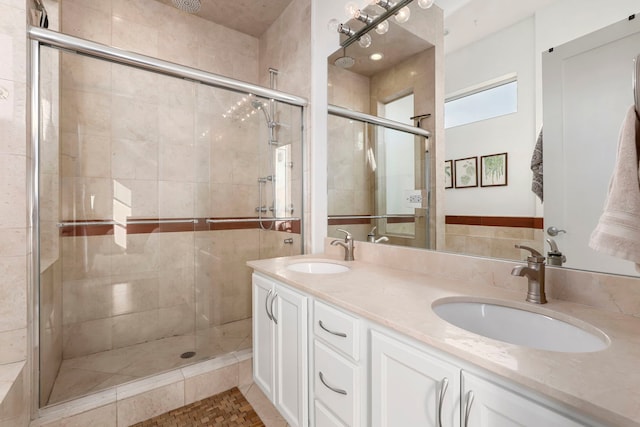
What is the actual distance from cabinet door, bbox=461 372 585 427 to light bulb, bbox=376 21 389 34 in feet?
5.84

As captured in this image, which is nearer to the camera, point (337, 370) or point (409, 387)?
Result: point (409, 387)

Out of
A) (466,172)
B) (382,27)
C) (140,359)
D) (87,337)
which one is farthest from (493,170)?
(87,337)

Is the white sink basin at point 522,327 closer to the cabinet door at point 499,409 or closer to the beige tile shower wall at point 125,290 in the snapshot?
the cabinet door at point 499,409

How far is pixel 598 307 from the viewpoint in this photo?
908 mm

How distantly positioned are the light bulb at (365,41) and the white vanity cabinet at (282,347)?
156 cm

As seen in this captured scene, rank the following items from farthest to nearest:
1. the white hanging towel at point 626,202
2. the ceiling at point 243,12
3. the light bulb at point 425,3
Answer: the ceiling at point 243,12 < the light bulb at point 425,3 < the white hanging towel at point 626,202

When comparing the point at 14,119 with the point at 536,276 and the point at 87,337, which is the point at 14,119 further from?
the point at 536,276

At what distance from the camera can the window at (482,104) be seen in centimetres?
112

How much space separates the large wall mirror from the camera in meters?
0.93

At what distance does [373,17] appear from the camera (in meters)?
1.74

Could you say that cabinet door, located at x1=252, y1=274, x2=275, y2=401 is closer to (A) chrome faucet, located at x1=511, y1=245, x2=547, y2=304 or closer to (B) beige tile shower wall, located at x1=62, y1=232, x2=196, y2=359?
(B) beige tile shower wall, located at x1=62, y1=232, x2=196, y2=359

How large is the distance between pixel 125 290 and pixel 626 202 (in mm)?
2566

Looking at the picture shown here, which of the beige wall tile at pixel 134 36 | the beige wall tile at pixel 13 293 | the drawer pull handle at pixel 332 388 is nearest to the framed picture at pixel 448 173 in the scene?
the drawer pull handle at pixel 332 388

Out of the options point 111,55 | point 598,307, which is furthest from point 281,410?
point 111,55
